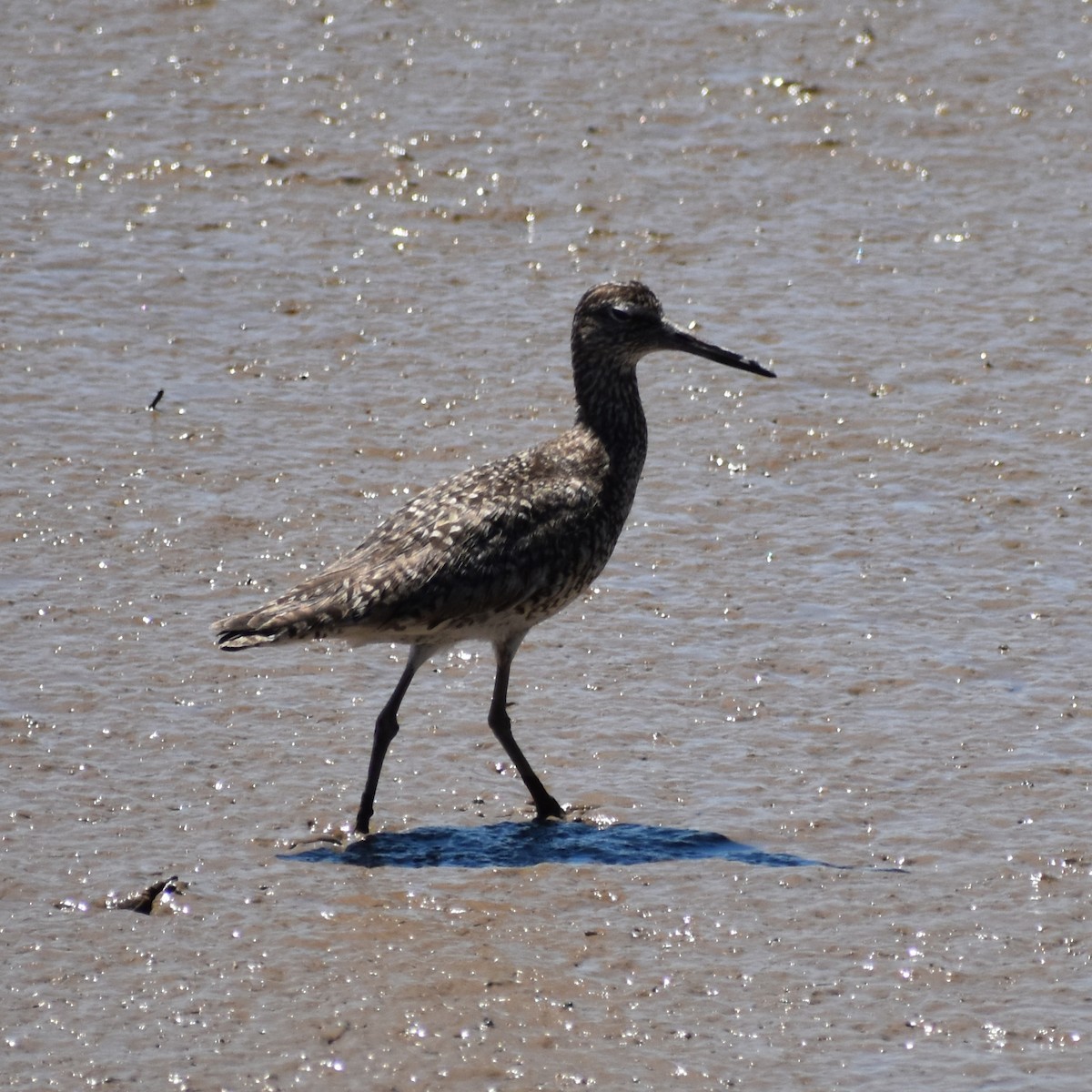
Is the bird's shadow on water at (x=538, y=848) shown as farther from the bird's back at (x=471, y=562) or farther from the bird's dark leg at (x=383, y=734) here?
the bird's back at (x=471, y=562)

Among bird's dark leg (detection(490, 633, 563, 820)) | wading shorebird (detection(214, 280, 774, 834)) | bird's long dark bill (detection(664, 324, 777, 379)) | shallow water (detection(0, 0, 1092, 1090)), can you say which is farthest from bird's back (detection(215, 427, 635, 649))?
shallow water (detection(0, 0, 1092, 1090))

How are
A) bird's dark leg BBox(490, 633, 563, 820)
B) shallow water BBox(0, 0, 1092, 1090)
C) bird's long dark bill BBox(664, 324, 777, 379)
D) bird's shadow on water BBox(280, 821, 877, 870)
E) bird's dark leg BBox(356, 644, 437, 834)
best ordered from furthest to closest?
bird's long dark bill BBox(664, 324, 777, 379) < bird's dark leg BBox(490, 633, 563, 820) < bird's dark leg BBox(356, 644, 437, 834) < bird's shadow on water BBox(280, 821, 877, 870) < shallow water BBox(0, 0, 1092, 1090)

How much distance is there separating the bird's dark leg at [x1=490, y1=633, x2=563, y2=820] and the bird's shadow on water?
7cm

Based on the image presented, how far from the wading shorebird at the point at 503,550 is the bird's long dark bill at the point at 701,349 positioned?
0.04ft

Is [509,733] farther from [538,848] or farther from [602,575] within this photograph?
[602,575]

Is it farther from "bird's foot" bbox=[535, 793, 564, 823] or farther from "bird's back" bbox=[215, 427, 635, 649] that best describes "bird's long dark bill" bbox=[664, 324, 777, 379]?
"bird's foot" bbox=[535, 793, 564, 823]

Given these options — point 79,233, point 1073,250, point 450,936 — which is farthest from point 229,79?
point 450,936

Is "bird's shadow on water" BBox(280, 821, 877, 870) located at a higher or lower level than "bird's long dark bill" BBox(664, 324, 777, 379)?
lower

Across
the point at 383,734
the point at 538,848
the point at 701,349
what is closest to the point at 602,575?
the point at 701,349

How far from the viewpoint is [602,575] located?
915 centimetres

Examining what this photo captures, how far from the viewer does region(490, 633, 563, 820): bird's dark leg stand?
7.32 metres

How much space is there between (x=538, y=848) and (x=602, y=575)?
7.26 feet

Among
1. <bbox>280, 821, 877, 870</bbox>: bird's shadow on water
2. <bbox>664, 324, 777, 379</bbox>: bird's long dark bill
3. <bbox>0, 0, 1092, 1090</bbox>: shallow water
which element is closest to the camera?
<bbox>0, 0, 1092, 1090</bbox>: shallow water

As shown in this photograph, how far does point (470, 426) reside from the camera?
10312 mm
